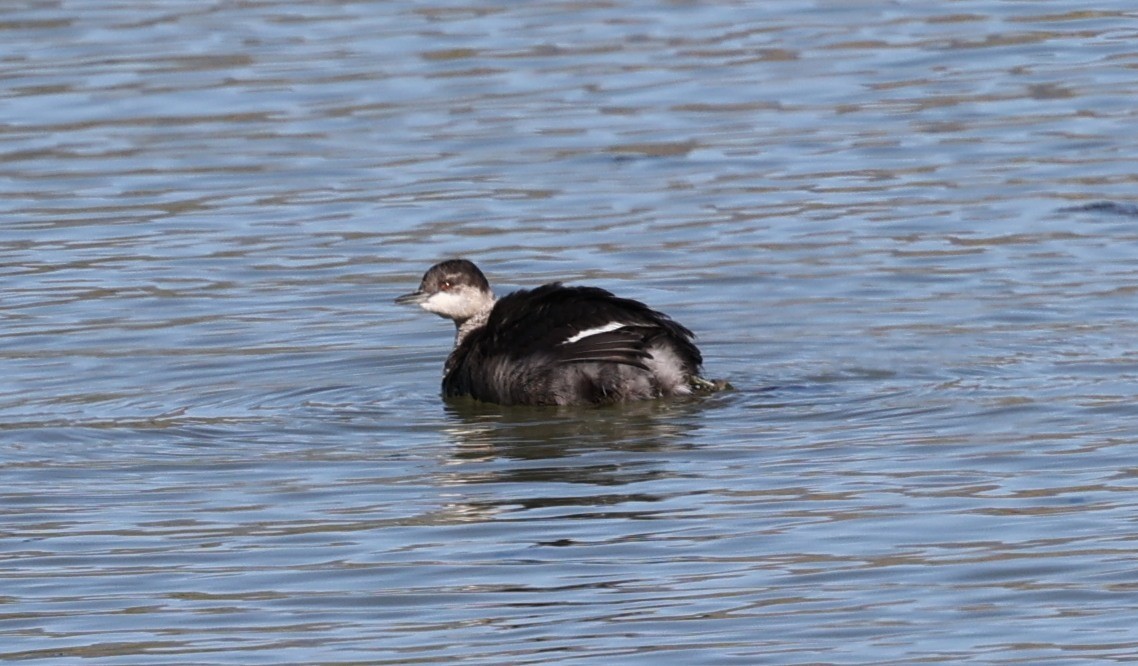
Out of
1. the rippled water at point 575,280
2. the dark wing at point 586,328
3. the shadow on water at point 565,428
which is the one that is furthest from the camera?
the dark wing at point 586,328

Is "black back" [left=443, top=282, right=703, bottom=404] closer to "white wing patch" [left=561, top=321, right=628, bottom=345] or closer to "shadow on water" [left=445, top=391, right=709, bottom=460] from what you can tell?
"white wing patch" [left=561, top=321, right=628, bottom=345]

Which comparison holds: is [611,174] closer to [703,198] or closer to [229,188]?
[703,198]

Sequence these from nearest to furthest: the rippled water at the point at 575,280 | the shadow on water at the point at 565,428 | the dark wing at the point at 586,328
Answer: the rippled water at the point at 575,280 → the shadow on water at the point at 565,428 → the dark wing at the point at 586,328

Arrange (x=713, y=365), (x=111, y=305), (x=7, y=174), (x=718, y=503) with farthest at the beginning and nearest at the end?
(x=7, y=174) < (x=111, y=305) < (x=713, y=365) < (x=718, y=503)

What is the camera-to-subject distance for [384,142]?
59.1 feet

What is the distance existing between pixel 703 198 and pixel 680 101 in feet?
9.42

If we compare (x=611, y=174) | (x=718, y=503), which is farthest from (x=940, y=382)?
(x=611, y=174)

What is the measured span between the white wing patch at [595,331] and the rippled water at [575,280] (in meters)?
0.34

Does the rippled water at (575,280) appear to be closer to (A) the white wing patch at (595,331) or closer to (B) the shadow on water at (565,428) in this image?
(B) the shadow on water at (565,428)

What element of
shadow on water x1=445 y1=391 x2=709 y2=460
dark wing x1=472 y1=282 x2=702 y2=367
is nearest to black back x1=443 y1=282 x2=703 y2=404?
dark wing x1=472 y1=282 x2=702 y2=367

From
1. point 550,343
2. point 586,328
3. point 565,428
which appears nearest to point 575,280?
point 550,343

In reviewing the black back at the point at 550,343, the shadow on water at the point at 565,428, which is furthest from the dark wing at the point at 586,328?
the shadow on water at the point at 565,428

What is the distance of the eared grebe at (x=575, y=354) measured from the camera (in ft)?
38.2

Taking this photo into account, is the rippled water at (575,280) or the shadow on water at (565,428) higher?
the rippled water at (575,280)
